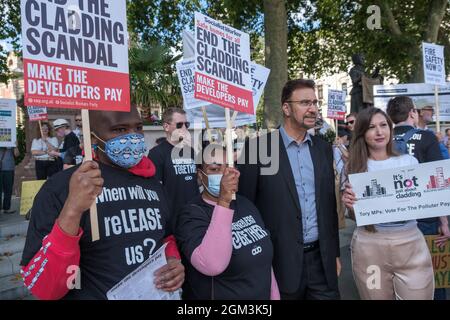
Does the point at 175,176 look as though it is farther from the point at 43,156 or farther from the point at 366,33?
the point at 366,33

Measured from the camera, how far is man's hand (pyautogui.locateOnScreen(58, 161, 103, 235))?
1636mm

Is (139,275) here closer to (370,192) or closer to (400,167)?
(370,192)

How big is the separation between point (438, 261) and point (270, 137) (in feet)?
6.83

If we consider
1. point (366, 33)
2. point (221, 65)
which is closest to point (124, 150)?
point (221, 65)

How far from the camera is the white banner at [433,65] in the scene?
5492 mm

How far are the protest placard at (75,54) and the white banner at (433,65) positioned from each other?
4.69 metres

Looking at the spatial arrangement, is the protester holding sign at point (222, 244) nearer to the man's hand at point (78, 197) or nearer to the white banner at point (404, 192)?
the man's hand at point (78, 197)

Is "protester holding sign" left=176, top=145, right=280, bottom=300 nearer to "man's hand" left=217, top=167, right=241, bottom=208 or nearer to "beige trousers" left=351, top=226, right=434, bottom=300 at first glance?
"man's hand" left=217, top=167, right=241, bottom=208

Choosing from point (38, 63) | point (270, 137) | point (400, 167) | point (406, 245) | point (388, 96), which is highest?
point (388, 96)

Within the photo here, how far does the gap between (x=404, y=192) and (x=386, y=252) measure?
1.43 feet

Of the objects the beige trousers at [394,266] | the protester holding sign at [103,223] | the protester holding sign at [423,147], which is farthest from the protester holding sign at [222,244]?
the protester holding sign at [423,147]

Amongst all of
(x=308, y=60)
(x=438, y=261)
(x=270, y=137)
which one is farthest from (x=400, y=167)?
(x=308, y=60)

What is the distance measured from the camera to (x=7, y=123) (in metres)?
7.91

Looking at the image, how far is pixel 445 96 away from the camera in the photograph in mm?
6824
